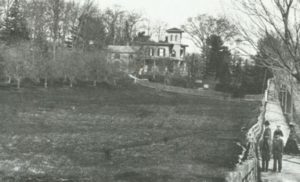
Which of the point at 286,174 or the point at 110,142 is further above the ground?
the point at 286,174

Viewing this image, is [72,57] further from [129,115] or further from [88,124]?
[88,124]

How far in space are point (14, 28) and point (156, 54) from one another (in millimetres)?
36029

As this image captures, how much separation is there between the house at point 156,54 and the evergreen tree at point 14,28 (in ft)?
50.2

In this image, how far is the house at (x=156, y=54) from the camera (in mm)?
83963

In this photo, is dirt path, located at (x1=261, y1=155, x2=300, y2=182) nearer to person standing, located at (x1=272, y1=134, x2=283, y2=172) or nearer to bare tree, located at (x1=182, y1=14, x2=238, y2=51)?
person standing, located at (x1=272, y1=134, x2=283, y2=172)

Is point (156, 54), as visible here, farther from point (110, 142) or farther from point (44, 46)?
point (110, 142)

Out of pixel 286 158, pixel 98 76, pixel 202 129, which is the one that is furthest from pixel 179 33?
pixel 286 158

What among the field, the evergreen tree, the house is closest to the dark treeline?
the evergreen tree

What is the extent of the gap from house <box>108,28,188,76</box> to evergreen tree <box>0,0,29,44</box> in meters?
15.3

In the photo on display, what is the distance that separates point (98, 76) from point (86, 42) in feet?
56.5

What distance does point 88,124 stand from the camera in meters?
30.3

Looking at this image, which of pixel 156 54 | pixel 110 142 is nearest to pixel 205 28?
pixel 156 54

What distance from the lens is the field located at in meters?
16.0

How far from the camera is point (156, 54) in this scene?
9388 cm
